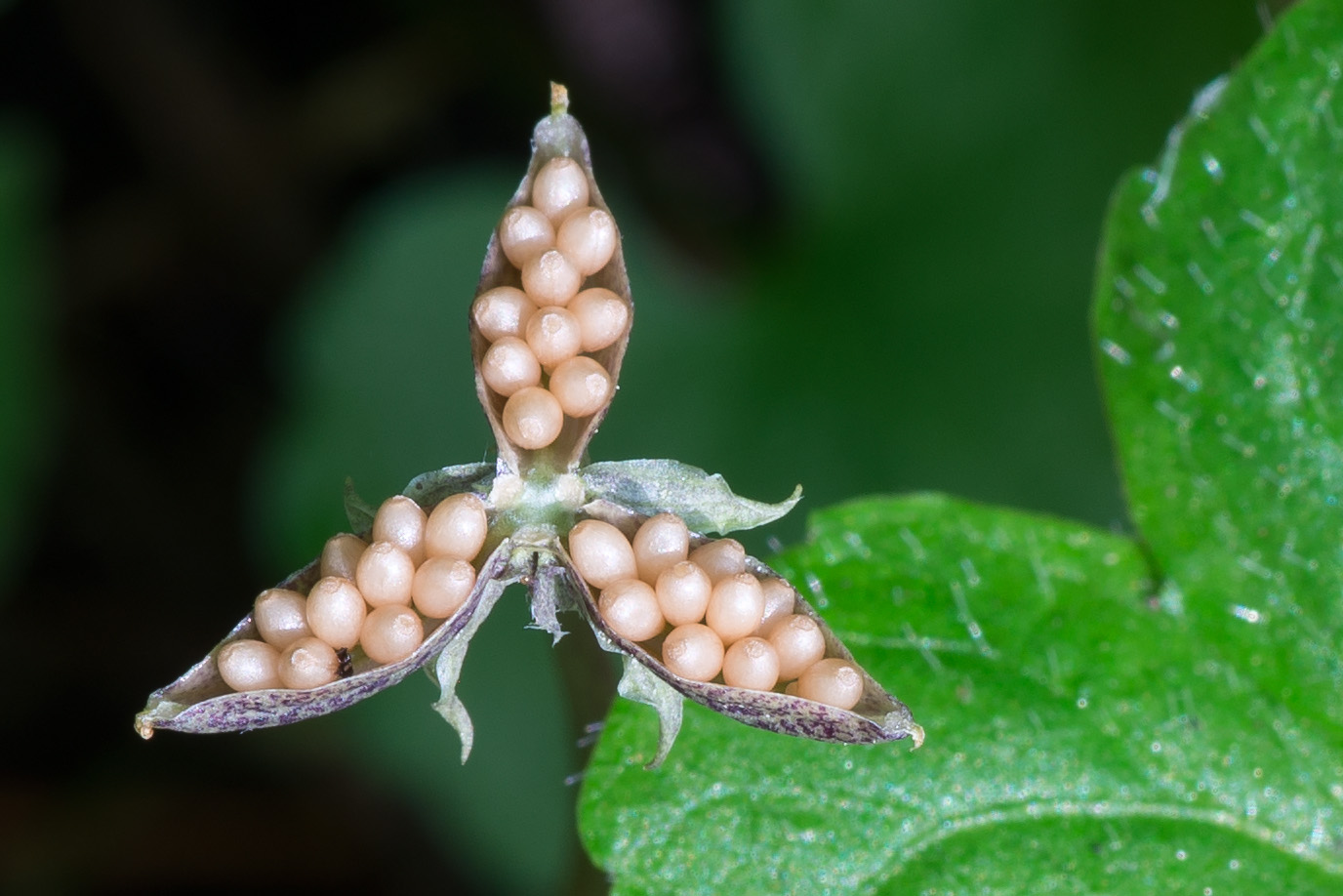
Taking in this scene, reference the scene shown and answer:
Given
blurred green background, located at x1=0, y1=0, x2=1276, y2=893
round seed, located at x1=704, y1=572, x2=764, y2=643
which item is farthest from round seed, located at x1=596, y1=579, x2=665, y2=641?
blurred green background, located at x1=0, y1=0, x2=1276, y2=893

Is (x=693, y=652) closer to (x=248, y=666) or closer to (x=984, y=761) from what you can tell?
(x=248, y=666)

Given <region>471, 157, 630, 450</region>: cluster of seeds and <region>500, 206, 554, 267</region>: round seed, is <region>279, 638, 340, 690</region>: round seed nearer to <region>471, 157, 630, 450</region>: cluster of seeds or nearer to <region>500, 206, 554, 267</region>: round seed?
<region>471, 157, 630, 450</region>: cluster of seeds

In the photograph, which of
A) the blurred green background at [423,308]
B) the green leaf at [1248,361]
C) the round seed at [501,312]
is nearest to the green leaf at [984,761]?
the green leaf at [1248,361]

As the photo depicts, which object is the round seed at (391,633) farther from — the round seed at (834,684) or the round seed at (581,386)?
the round seed at (834,684)

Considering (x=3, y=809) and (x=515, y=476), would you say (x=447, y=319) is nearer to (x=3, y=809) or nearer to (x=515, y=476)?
(x=3, y=809)

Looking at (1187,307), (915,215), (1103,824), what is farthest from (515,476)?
(915,215)
